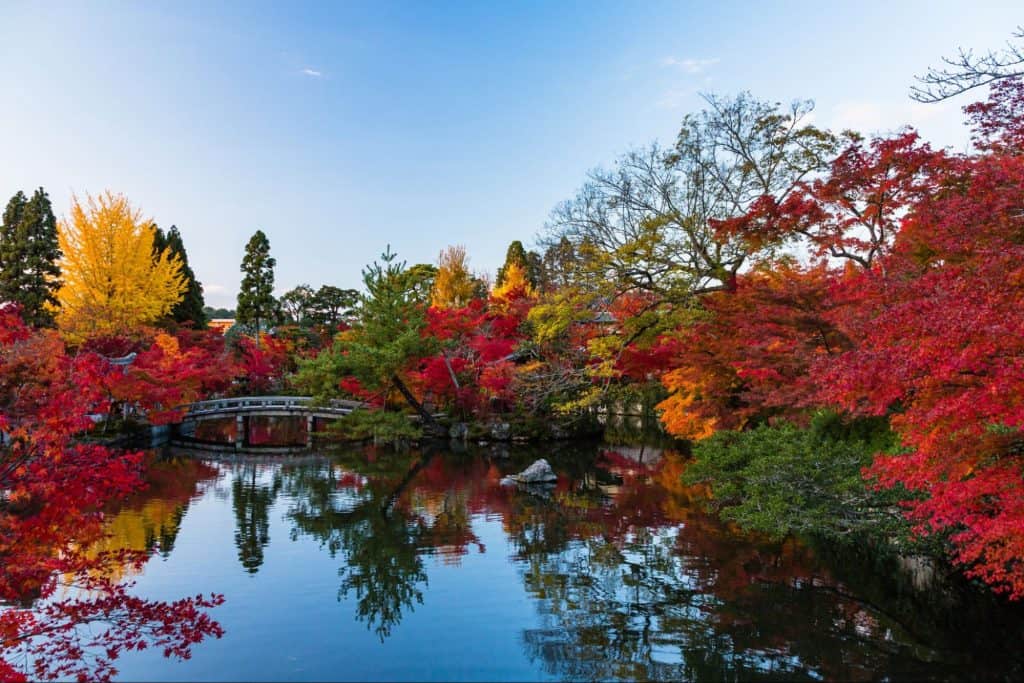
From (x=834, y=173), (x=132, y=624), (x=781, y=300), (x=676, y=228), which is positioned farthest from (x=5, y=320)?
(x=834, y=173)

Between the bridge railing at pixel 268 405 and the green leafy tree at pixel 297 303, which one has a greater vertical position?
the green leafy tree at pixel 297 303

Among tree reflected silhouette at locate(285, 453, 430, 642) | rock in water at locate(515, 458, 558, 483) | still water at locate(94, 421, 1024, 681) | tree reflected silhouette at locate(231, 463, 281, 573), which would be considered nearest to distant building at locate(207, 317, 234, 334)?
tree reflected silhouette at locate(231, 463, 281, 573)

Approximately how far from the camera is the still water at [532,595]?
22.3 ft

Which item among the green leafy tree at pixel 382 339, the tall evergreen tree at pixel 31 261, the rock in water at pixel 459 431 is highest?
the tall evergreen tree at pixel 31 261

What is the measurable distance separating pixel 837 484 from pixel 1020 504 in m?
→ 5.02

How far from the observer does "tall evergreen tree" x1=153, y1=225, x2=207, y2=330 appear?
36500mm

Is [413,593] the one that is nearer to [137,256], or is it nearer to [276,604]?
[276,604]

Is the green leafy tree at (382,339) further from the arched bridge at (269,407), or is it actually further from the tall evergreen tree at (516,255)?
the tall evergreen tree at (516,255)

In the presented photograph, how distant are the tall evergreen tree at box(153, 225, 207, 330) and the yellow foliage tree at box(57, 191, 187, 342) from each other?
6.78m

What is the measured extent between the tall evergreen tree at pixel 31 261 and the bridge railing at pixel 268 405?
7.56 meters

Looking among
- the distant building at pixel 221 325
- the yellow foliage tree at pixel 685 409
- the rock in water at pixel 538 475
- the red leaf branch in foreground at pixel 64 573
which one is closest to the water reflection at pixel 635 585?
the rock in water at pixel 538 475

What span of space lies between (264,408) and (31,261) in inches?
469

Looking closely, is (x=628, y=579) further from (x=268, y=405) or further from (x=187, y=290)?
(x=187, y=290)

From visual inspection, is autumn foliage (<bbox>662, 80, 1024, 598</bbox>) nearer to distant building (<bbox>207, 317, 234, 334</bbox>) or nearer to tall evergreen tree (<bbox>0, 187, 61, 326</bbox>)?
tall evergreen tree (<bbox>0, 187, 61, 326</bbox>)
